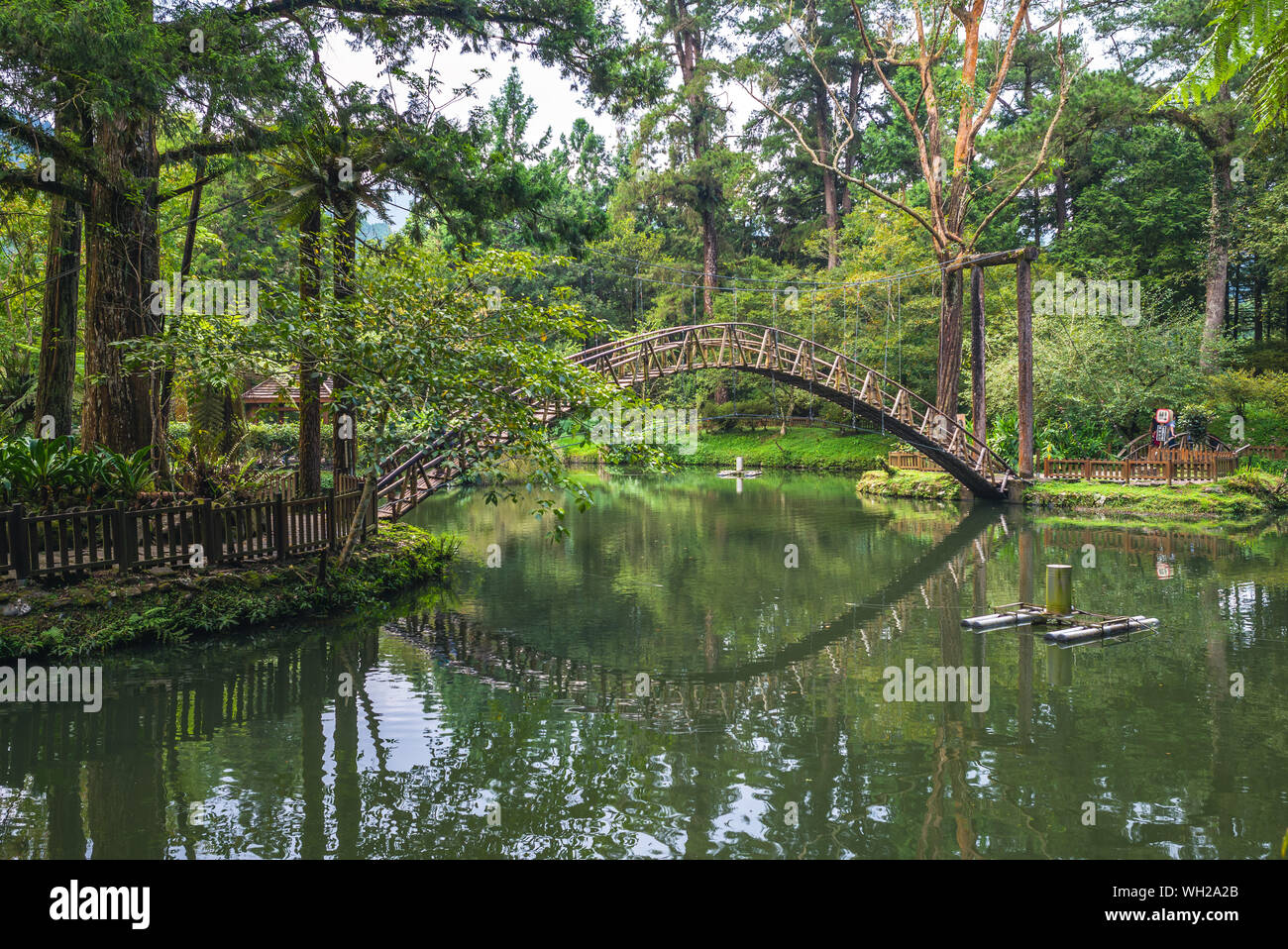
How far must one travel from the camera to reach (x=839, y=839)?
587cm

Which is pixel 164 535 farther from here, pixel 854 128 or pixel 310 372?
pixel 854 128

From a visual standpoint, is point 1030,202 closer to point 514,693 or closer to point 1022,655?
point 1022,655

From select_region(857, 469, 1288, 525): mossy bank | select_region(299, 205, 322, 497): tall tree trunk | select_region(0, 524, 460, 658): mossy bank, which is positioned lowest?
select_region(0, 524, 460, 658): mossy bank

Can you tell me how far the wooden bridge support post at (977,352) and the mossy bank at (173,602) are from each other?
1957 centimetres

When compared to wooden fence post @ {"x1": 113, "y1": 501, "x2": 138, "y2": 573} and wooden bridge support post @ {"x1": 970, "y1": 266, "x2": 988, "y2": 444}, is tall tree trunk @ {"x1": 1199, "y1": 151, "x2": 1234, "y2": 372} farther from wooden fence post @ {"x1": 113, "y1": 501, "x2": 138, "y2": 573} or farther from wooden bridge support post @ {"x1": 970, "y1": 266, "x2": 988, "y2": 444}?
wooden fence post @ {"x1": 113, "y1": 501, "x2": 138, "y2": 573}

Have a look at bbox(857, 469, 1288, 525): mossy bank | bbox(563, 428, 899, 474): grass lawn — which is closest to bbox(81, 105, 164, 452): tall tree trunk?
bbox(857, 469, 1288, 525): mossy bank

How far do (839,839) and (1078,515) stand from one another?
20.8 metres

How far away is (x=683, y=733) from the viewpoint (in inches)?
314

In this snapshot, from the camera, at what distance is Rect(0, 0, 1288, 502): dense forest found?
11.8 meters

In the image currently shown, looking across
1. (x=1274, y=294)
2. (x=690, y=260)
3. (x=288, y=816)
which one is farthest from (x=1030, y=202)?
(x=288, y=816)

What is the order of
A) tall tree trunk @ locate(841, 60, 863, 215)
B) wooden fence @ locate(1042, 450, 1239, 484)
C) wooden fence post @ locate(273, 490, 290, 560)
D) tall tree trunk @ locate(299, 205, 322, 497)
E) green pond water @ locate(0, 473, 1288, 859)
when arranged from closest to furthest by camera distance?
green pond water @ locate(0, 473, 1288, 859), tall tree trunk @ locate(299, 205, 322, 497), wooden fence post @ locate(273, 490, 290, 560), wooden fence @ locate(1042, 450, 1239, 484), tall tree trunk @ locate(841, 60, 863, 215)

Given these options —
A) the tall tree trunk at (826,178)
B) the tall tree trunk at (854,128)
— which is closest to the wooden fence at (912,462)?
the tall tree trunk at (826,178)

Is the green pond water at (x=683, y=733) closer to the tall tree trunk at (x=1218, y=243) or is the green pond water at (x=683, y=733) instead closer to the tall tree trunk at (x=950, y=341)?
the tall tree trunk at (x=950, y=341)

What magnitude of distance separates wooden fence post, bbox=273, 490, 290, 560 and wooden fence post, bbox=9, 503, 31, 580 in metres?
2.95
